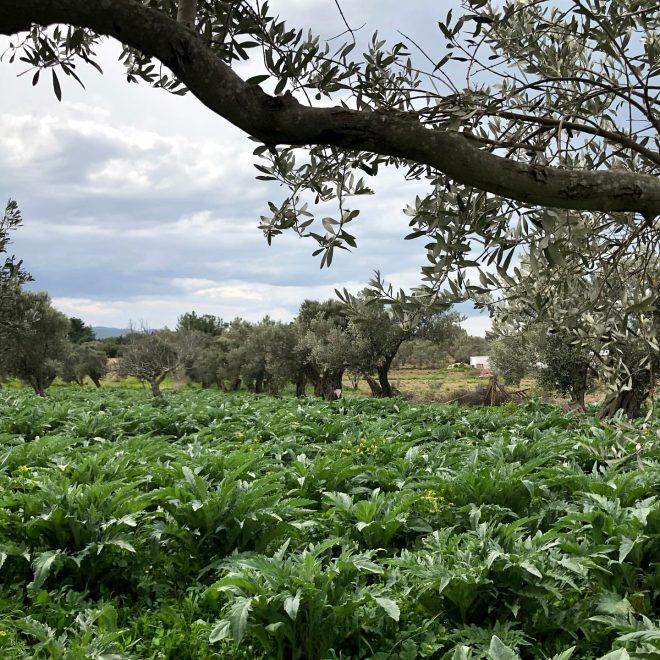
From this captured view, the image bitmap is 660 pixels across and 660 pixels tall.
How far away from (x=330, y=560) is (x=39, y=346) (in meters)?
34.6

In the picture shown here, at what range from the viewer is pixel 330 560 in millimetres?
5195

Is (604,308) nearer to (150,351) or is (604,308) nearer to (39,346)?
(39,346)

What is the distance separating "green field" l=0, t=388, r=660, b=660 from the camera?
398cm

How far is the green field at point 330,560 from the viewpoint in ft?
13.0

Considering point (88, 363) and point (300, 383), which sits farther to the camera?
point (88, 363)

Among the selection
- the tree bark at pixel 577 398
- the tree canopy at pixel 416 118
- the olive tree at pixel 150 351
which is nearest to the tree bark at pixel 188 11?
the tree canopy at pixel 416 118

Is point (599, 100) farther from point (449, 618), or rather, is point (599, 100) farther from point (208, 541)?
point (208, 541)

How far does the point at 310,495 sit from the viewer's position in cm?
672

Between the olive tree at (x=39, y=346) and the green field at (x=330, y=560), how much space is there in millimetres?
29649

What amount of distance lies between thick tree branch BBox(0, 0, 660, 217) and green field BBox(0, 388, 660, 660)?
7.17 feet

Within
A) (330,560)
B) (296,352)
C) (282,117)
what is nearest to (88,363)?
(296,352)

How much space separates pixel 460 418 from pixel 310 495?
19.0 feet

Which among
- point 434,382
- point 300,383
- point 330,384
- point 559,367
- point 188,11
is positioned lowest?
point 434,382

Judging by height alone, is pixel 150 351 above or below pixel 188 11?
below
